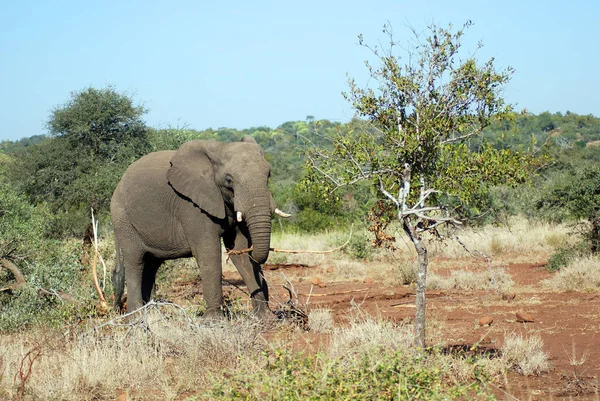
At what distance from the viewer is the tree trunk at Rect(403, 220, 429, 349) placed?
23.7 ft

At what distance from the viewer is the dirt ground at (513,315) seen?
7.20 metres

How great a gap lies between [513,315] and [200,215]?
15.1 feet

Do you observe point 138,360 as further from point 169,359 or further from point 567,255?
point 567,255

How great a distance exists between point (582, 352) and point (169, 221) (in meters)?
5.12

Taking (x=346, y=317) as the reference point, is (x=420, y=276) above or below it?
above

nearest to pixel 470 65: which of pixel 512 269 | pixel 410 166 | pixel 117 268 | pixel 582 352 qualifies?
pixel 410 166

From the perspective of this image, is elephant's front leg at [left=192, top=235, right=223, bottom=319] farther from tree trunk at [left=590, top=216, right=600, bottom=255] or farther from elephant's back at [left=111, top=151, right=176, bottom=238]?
tree trunk at [left=590, top=216, right=600, bottom=255]

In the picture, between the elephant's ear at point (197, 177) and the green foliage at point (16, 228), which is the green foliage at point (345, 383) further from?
the green foliage at point (16, 228)

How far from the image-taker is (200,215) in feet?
32.6

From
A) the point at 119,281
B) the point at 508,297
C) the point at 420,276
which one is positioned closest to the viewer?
the point at 420,276

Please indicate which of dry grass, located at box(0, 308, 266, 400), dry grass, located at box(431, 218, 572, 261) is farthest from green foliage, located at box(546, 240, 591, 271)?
dry grass, located at box(0, 308, 266, 400)

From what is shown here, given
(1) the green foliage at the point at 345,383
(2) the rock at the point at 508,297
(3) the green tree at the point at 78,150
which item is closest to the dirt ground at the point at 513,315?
(2) the rock at the point at 508,297

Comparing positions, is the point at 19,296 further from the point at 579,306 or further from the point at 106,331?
the point at 579,306

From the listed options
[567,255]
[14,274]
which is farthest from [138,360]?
[567,255]
